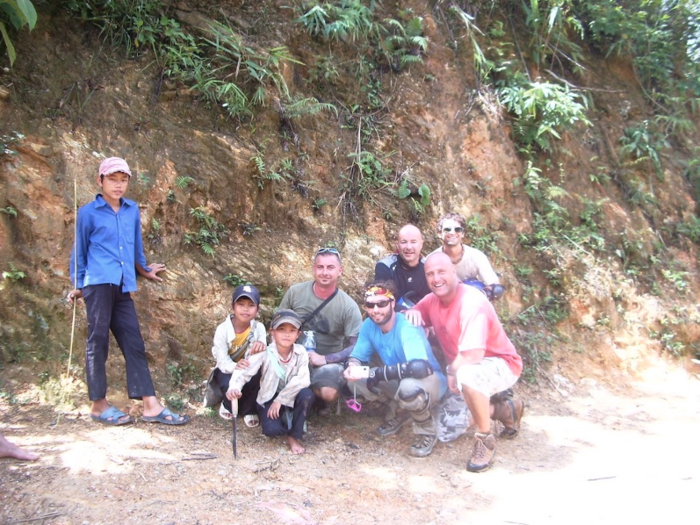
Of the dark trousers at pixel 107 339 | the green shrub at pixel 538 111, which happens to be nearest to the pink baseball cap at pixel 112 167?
the dark trousers at pixel 107 339

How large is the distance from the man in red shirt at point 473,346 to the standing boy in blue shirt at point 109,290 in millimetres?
2347

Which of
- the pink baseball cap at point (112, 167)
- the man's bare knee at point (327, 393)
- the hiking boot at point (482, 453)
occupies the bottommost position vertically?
the hiking boot at point (482, 453)

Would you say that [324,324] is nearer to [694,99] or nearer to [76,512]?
[76,512]

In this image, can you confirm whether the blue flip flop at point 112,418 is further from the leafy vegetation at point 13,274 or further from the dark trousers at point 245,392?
the leafy vegetation at point 13,274

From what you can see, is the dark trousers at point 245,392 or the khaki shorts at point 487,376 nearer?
the khaki shorts at point 487,376

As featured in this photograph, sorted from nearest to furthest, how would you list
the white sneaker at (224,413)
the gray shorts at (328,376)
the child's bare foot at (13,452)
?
the child's bare foot at (13,452) < the white sneaker at (224,413) < the gray shorts at (328,376)

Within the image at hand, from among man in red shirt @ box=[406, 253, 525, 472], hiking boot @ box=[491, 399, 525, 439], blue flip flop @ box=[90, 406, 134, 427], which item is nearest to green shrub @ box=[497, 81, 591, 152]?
man in red shirt @ box=[406, 253, 525, 472]

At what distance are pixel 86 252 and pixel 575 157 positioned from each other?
25.3 ft

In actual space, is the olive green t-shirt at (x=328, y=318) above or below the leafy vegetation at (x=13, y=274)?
below

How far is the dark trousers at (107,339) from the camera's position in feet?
13.8

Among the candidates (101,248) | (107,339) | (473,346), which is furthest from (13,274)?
(473,346)

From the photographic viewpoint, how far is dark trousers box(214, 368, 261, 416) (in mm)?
4328

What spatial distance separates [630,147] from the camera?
30.3 ft

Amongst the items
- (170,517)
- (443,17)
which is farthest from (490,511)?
(443,17)
